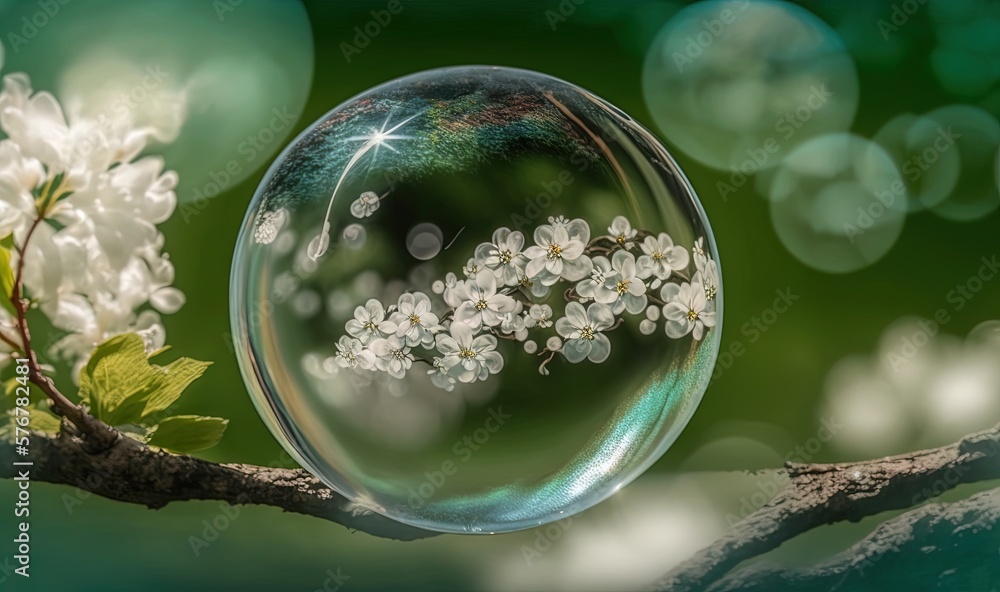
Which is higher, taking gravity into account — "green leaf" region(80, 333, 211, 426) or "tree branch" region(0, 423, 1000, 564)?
"green leaf" region(80, 333, 211, 426)

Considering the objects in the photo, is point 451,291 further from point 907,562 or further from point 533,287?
point 907,562

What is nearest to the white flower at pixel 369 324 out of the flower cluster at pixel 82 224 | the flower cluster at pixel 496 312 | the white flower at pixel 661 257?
the flower cluster at pixel 496 312

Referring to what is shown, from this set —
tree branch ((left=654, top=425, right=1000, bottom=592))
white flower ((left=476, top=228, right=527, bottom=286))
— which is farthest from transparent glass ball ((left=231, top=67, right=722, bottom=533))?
tree branch ((left=654, top=425, right=1000, bottom=592))

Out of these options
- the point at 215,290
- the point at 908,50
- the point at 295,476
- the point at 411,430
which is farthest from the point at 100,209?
the point at 908,50

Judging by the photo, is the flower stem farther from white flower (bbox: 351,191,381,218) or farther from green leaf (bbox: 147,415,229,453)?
white flower (bbox: 351,191,381,218)

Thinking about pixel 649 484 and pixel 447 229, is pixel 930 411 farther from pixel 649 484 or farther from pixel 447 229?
pixel 447 229

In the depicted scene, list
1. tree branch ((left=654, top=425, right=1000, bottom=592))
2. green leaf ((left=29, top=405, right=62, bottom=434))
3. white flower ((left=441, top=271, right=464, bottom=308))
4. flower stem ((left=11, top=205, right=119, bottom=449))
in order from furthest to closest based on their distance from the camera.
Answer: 1. tree branch ((left=654, top=425, right=1000, bottom=592))
2. green leaf ((left=29, top=405, right=62, bottom=434))
3. flower stem ((left=11, top=205, right=119, bottom=449))
4. white flower ((left=441, top=271, right=464, bottom=308))

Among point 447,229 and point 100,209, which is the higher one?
point 447,229
